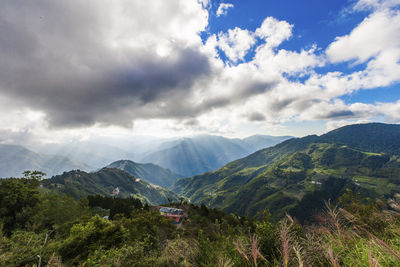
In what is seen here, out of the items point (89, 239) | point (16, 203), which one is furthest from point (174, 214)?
point (89, 239)

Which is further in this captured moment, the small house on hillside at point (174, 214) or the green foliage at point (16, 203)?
the small house on hillside at point (174, 214)

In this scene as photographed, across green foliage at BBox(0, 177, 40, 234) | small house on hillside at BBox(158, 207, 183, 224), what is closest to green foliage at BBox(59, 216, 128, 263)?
green foliage at BBox(0, 177, 40, 234)

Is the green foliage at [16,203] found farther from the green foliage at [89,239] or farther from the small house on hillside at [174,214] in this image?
the small house on hillside at [174,214]

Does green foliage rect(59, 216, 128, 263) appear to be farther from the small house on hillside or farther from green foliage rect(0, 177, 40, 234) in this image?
the small house on hillside

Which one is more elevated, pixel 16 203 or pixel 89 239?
pixel 89 239

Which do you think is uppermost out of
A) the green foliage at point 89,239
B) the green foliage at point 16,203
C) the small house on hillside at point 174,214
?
the green foliage at point 89,239

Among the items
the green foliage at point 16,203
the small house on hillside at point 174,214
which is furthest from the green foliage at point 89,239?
the small house on hillside at point 174,214

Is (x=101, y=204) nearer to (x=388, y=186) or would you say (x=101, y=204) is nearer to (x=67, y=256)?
(x=67, y=256)

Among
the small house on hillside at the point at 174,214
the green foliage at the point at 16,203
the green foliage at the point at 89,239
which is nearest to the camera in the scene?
the green foliage at the point at 89,239

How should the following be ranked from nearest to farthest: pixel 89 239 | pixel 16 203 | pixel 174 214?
pixel 89 239 < pixel 16 203 < pixel 174 214

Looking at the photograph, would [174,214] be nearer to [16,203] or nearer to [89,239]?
[16,203]

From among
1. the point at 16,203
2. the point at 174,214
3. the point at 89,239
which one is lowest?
the point at 174,214

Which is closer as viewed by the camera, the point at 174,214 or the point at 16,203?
the point at 16,203

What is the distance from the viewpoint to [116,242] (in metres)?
15.0
